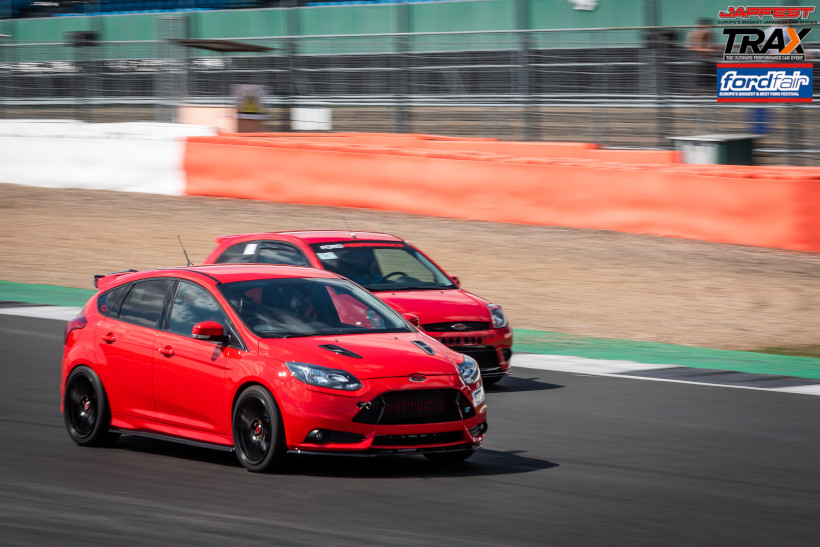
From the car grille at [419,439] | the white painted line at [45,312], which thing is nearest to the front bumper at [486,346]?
the car grille at [419,439]

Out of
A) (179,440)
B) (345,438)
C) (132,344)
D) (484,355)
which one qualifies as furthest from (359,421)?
(484,355)

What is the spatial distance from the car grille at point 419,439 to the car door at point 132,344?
5.92 feet

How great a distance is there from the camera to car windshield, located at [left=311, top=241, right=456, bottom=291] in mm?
12422

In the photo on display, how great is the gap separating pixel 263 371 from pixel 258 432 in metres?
0.40

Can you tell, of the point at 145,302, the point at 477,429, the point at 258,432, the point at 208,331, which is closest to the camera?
the point at 258,432

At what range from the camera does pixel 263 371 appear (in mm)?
7949

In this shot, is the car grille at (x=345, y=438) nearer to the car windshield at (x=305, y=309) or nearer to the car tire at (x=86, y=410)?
the car windshield at (x=305, y=309)

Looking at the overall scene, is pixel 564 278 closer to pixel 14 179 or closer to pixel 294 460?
pixel 294 460

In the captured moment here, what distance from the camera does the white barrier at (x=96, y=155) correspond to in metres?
26.2

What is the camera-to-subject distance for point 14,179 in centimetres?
2886

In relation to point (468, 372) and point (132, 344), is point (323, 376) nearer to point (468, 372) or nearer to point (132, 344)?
point (468, 372)

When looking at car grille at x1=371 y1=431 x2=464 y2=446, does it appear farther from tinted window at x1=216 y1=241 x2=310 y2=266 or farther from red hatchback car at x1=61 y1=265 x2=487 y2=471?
tinted window at x1=216 y1=241 x2=310 y2=266

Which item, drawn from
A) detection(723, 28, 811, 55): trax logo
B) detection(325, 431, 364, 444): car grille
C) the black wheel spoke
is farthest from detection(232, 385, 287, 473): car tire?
detection(723, 28, 811, 55): trax logo

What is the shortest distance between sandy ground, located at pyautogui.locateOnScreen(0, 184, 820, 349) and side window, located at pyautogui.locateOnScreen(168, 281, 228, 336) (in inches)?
306
